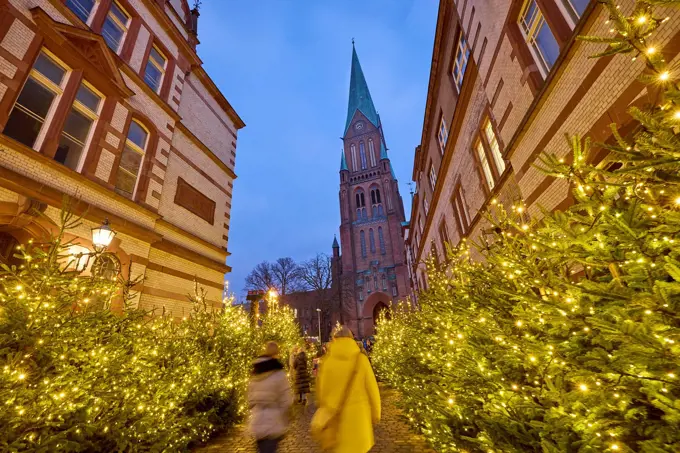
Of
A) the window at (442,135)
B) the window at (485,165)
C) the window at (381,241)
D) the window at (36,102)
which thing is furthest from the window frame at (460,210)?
the window at (381,241)

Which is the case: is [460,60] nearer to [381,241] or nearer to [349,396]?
[349,396]

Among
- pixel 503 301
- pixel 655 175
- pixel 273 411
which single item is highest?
pixel 655 175

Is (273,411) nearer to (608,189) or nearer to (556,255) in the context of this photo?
(556,255)

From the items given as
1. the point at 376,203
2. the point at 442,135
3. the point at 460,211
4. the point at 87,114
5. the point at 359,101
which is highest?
the point at 359,101

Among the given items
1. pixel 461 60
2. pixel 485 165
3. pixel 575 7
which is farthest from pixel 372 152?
pixel 575 7

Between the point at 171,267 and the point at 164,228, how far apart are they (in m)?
1.45

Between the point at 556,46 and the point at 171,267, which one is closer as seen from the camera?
the point at 556,46

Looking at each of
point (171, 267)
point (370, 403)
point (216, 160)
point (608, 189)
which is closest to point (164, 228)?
point (171, 267)

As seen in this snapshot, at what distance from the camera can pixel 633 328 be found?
174 cm

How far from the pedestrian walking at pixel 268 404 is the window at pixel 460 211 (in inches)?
392

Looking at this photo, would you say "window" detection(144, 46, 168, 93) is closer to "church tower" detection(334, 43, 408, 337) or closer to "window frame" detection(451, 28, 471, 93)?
"window frame" detection(451, 28, 471, 93)

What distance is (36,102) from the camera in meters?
7.21

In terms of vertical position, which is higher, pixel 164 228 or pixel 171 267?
pixel 164 228

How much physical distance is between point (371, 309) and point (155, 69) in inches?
1532
